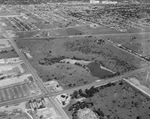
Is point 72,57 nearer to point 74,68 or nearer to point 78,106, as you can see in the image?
point 74,68

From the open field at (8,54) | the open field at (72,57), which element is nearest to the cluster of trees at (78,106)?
the open field at (72,57)

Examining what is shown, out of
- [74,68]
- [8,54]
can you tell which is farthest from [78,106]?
[8,54]

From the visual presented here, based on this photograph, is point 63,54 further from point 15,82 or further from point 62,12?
point 62,12

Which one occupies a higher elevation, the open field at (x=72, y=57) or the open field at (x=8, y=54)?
the open field at (x=8, y=54)

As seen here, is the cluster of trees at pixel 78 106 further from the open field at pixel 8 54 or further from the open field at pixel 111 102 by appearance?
the open field at pixel 8 54

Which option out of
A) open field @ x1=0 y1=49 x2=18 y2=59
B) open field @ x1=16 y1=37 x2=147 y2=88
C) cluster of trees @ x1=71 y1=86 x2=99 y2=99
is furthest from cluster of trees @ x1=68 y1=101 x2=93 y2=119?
open field @ x1=0 y1=49 x2=18 y2=59

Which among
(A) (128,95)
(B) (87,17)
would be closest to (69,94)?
(A) (128,95)
